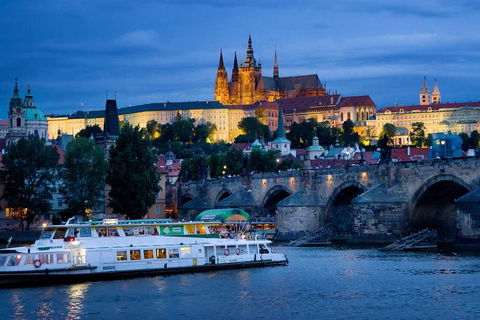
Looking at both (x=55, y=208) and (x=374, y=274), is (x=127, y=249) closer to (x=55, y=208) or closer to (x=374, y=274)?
(x=374, y=274)

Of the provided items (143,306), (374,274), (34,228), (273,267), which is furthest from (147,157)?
(143,306)

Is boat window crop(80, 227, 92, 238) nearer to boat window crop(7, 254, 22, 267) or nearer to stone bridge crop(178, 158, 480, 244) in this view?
boat window crop(7, 254, 22, 267)

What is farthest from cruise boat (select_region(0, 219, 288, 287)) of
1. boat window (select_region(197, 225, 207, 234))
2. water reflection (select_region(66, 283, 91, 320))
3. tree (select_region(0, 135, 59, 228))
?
tree (select_region(0, 135, 59, 228))

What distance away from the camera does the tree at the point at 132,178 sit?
253 ft

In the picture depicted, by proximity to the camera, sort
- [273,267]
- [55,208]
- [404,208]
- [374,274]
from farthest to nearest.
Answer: [55,208] → [404,208] → [273,267] → [374,274]

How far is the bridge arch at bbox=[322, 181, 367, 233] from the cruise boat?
2318cm

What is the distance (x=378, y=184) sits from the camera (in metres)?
72.0

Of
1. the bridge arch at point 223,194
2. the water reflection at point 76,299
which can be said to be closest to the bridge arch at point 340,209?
the bridge arch at point 223,194

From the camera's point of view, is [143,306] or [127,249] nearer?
[143,306]

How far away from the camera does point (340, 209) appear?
79.5 meters

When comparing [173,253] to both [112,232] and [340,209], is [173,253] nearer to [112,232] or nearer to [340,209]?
[112,232]

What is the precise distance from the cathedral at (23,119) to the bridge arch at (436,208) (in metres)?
80.3

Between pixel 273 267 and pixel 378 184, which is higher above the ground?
pixel 378 184

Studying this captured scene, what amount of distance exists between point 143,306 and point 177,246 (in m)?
11.2
